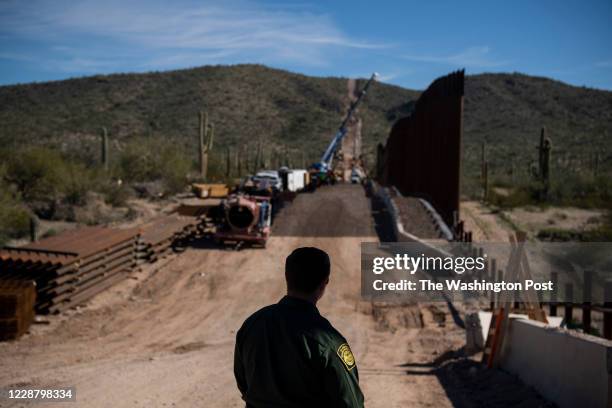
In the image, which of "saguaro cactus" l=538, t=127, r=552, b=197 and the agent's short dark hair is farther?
"saguaro cactus" l=538, t=127, r=552, b=197

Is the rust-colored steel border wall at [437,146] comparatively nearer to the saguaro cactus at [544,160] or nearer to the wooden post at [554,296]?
the saguaro cactus at [544,160]

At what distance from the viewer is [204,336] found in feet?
43.6

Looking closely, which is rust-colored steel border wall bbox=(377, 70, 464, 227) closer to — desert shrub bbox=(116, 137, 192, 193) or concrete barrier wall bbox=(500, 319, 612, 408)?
concrete barrier wall bbox=(500, 319, 612, 408)

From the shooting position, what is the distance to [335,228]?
24078 mm

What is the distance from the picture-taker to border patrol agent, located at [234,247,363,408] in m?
3.18

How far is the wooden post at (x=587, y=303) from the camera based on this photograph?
933 centimetres

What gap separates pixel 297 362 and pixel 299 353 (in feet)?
0.16

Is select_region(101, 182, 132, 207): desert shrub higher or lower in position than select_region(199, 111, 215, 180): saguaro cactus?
lower

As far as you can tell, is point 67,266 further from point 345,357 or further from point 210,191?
point 210,191

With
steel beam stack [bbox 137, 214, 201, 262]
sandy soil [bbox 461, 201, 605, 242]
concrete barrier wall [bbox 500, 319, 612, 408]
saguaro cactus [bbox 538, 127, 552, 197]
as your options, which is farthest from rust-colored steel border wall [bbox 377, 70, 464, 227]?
concrete barrier wall [bbox 500, 319, 612, 408]

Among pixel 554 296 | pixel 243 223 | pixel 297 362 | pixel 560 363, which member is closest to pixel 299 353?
pixel 297 362

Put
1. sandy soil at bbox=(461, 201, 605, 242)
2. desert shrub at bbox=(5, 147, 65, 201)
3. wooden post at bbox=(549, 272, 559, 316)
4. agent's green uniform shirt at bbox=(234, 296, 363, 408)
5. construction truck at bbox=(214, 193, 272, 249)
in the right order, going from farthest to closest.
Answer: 1. sandy soil at bbox=(461, 201, 605, 242)
2. desert shrub at bbox=(5, 147, 65, 201)
3. construction truck at bbox=(214, 193, 272, 249)
4. wooden post at bbox=(549, 272, 559, 316)
5. agent's green uniform shirt at bbox=(234, 296, 363, 408)

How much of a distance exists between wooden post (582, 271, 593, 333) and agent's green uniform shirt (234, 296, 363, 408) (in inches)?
280

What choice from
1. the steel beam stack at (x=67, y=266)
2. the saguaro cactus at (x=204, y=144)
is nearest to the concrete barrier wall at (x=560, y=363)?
the steel beam stack at (x=67, y=266)
